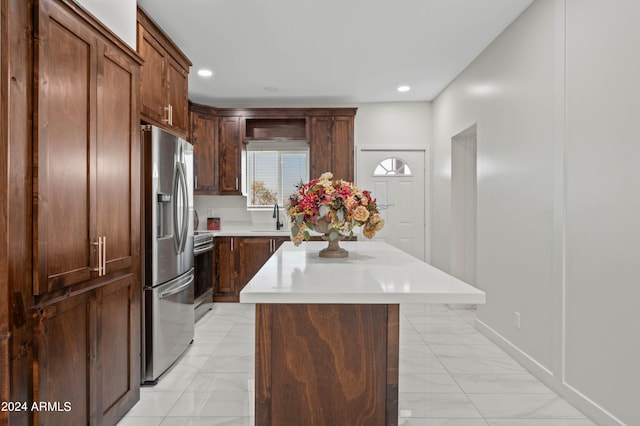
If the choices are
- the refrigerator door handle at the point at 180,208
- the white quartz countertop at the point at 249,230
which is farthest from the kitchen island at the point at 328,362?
the white quartz countertop at the point at 249,230

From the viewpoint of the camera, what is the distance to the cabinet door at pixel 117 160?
80.0 inches

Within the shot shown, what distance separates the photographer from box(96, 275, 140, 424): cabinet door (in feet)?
6.69

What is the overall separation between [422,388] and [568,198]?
1575mm

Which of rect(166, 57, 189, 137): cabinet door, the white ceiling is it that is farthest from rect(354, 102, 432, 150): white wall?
rect(166, 57, 189, 137): cabinet door

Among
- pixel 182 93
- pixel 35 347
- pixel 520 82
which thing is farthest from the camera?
pixel 182 93

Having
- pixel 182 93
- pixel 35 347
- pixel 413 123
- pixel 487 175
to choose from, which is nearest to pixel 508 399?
pixel 487 175

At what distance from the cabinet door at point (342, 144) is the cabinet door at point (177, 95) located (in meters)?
2.32

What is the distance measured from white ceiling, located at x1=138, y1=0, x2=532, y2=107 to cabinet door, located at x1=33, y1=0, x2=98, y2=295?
54.4 inches

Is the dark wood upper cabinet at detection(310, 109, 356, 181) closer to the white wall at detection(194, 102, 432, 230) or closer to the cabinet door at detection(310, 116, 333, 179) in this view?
the cabinet door at detection(310, 116, 333, 179)

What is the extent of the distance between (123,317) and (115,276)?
10.5 inches

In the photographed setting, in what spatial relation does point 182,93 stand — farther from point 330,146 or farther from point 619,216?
point 619,216

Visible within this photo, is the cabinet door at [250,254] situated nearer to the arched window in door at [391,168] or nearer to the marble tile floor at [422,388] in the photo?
the marble tile floor at [422,388]

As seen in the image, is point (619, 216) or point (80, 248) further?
point (619, 216)

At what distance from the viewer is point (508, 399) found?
2525 millimetres
